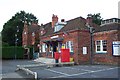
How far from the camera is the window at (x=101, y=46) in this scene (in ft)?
94.1

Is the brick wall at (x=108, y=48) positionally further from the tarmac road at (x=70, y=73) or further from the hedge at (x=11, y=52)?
the hedge at (x=11, y=52)

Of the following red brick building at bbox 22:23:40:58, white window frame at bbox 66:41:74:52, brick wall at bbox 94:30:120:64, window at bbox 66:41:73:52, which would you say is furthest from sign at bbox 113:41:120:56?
red brick building at bbox 22:23:40:58

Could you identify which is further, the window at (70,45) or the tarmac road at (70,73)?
the window at (70,45)

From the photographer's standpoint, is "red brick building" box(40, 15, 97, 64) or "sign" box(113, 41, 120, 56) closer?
"sign" box(113, 41, 120, 56)

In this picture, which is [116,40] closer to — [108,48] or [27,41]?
[108,48]

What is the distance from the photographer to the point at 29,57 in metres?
53.2

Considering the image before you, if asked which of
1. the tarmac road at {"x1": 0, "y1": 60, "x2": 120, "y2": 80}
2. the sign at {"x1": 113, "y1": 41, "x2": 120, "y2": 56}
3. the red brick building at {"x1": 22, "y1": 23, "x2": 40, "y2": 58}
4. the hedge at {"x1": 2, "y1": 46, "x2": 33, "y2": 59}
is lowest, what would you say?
the tarmac road at {"x1": 0, "y1": 60, "x2": 120, "y2": 80}

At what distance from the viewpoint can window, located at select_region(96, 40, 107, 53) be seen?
94.1 ft

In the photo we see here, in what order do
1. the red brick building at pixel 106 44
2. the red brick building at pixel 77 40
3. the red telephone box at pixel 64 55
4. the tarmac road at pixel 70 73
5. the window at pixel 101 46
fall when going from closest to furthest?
1. the tarmac road at pixel 70 73
2. the red brick building at pixel 106 44
3. the red telephone box at pixel 64 55
4. the window at pixel 101 46
5. the red brick building at pixel 77 40

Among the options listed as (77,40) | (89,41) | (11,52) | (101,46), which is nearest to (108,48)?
(101,46)

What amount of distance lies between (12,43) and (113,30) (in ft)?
178

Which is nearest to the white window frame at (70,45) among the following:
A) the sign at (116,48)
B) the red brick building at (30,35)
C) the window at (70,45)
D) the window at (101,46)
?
the window at (70,45)

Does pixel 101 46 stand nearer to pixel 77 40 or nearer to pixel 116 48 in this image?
pixel 116 48

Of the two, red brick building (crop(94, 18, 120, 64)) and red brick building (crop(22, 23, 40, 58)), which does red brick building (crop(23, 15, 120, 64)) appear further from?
red brick building (crop(22, 23, 40, 58))
